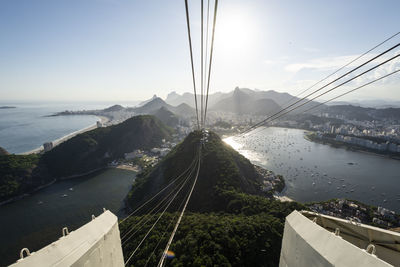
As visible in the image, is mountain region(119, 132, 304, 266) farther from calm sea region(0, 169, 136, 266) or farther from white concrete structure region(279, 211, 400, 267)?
white concrete structure region(279, 211, 400, 267)

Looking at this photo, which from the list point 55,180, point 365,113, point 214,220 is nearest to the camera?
point 214,220

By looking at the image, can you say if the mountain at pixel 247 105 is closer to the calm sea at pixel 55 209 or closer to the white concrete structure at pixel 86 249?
the calm sea at pixel 55 209

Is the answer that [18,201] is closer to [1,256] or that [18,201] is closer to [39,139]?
[1,256]

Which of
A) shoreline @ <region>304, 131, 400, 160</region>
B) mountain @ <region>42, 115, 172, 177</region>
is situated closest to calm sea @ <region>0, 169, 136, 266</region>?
mountain @ <region>42, 115, 172, 177</region>

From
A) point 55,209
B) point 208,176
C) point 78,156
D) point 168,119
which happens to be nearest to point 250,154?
point 208,176

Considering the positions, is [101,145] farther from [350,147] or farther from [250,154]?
[350,147]

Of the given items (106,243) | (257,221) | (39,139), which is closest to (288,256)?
(106,243)
